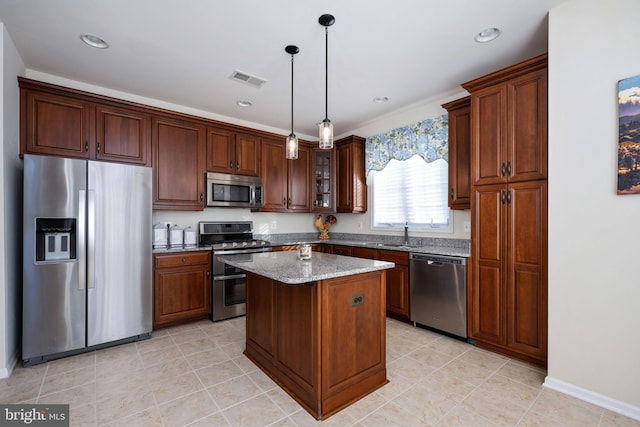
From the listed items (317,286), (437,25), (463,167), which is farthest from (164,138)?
(463,167)

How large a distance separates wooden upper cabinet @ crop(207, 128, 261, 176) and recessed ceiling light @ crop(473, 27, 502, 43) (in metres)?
2.96

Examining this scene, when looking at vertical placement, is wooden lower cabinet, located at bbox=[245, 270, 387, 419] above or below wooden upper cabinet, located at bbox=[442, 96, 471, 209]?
below

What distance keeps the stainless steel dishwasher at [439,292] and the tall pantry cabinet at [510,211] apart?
113 millimetres

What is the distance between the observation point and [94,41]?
8.21ft

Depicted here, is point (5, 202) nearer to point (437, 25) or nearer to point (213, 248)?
point (213, 248)

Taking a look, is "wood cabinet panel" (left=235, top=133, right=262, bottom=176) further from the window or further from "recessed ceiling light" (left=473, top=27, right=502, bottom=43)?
"recessed ceiling light" (left=473, top=27, right=502, bottom=43)

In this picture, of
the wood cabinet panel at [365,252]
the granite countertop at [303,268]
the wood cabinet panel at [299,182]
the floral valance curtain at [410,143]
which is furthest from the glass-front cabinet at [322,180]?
the granite countertop at [303,268]

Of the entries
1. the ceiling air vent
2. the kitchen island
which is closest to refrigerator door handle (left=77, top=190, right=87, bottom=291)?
the kitchen island

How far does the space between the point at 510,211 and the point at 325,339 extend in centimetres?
201

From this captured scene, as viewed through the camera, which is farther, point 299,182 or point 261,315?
point 299,182

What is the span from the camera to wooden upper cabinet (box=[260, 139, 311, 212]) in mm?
4492

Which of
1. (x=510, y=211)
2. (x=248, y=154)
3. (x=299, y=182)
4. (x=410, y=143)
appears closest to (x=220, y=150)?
(x=248, y=154)

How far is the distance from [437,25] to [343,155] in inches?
103

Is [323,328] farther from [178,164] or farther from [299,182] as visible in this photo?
[299,182]
